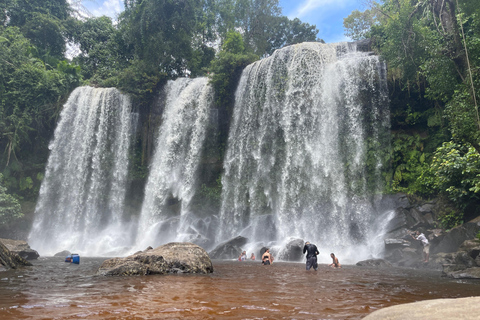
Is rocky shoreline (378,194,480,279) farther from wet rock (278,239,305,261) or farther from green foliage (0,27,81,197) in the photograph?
green foliage (0,27,81,197)

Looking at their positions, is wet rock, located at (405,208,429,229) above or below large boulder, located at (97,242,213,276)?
above

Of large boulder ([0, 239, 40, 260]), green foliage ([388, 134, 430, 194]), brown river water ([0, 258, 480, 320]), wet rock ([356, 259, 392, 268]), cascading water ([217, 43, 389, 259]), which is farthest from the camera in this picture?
cascading water ([217, 43, 389, 259])

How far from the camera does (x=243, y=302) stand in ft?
15.1

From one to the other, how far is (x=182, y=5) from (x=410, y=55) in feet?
64.4

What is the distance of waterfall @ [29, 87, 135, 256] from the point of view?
23.4 meters

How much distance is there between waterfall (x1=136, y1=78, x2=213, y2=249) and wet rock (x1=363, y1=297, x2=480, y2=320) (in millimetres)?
18926

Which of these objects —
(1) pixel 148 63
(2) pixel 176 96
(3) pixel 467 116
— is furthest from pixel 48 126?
(3) pixel 467 116

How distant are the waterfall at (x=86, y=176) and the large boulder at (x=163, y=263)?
1485cm

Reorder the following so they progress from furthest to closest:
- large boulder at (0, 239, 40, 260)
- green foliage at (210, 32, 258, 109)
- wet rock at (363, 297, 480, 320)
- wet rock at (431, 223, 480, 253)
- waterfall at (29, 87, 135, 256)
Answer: waterfall at (29, 87, 135, 256)
green foliage at (210, 32, 258, 109)
large boulder at (0, 239, 40, 260)
wet rock at (431, 223, 480, 253)
wet rock at (363, 297, 480, 320)

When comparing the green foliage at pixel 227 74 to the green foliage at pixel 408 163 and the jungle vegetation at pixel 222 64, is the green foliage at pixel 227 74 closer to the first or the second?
the jungle vegetation at pixel 222 64

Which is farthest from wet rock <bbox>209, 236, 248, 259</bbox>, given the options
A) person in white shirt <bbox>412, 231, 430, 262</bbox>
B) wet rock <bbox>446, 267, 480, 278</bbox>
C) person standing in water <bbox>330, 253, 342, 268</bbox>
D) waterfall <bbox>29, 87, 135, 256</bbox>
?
wet rock <bbox>446, 267, 480, 278</bbox>

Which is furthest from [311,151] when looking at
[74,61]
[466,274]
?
[74,61]

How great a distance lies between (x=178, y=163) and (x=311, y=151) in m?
9.42

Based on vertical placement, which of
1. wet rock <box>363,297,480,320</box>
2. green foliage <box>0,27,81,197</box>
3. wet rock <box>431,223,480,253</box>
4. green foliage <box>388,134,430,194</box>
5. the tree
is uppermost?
the tree
